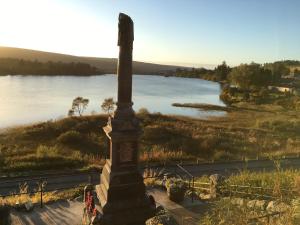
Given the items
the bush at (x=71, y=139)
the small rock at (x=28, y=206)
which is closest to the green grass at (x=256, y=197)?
the small rock at (x=28, y=206)

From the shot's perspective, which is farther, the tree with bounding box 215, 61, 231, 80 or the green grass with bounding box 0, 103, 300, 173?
the tree with bounding box 215, 61, 231, 80

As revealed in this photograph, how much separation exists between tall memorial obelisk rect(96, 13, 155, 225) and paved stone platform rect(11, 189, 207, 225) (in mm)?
1096

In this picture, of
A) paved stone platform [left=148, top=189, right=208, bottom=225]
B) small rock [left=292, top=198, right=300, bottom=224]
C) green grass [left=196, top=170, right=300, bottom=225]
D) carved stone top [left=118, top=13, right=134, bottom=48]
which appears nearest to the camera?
small rock [left=292, top=198, right=300, bottom=224]

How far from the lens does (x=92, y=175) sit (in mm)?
14664

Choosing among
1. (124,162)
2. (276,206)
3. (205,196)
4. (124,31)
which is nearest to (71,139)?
(205,196)

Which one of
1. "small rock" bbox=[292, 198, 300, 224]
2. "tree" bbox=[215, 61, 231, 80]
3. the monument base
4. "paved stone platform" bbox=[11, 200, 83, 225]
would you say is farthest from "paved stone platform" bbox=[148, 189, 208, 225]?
"tree" bbox=[215, 61, 231, 80]

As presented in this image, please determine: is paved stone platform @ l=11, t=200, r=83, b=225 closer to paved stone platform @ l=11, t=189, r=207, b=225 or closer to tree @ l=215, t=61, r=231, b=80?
paved stone platform @ l=11, t=189, r=207, b=225

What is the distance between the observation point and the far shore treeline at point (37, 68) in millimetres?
132250

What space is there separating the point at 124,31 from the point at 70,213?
5.80 metres

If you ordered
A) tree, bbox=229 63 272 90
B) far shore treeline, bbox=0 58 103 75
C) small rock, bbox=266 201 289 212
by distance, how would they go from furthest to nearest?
far shore treeline, bbox=0 58 103 75, tree, bbox=229 63 272 90, small rock, bbox=266 201 289 212

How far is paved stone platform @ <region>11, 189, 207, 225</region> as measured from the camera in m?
9.38

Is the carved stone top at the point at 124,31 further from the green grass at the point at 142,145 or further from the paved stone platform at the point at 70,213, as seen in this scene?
the green grass at the point at 142,145

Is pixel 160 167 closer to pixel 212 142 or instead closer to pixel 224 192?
pixel 224 192

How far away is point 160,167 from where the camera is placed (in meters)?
18.8
